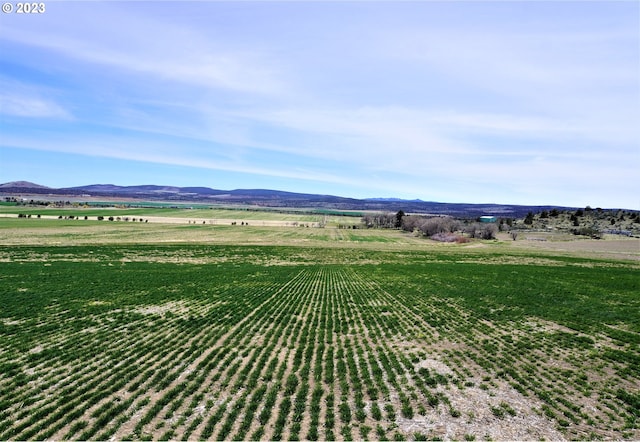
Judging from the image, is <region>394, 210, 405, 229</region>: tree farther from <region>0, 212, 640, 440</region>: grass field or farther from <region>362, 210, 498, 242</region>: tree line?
<region>0, 212, 640, 440</region>: grass field

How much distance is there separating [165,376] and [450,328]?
52.0ft

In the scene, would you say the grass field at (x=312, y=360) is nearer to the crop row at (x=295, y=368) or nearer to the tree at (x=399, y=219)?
the crop row at (x=295, y=368)

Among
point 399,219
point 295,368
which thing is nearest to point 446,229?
point 399,219

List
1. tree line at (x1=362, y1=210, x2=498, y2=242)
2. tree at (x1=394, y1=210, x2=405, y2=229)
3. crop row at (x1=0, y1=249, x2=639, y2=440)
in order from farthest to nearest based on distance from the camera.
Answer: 1. tree at (x1=394, y1=210, x2=405, y2=229)
2. tree line at (x1=362, y1=210, x2=498, y2=242)
3. crop row at (x1=0, y1=249, x2=639, y2=440)

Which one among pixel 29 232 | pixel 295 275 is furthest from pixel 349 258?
pixel 29 232

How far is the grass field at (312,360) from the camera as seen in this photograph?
1033 centimetres

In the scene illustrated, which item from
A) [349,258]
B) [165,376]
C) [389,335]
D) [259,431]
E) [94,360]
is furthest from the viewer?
[349,258]

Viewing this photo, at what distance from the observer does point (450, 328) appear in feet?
66.8

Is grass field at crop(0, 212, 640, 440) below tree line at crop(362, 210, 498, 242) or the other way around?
below

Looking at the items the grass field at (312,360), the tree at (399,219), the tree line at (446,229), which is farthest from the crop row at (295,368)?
the tree at (399,219)

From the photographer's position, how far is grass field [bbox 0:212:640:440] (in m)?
10.3

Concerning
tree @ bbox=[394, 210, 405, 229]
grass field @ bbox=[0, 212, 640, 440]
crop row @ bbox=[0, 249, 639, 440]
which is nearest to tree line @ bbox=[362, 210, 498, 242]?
tree @ bbox=[394, 210, 405, 229]

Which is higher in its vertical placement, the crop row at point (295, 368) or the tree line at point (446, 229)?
the tree line at point (446, 229)

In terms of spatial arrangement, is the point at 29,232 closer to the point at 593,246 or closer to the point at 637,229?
the point at 593,246
